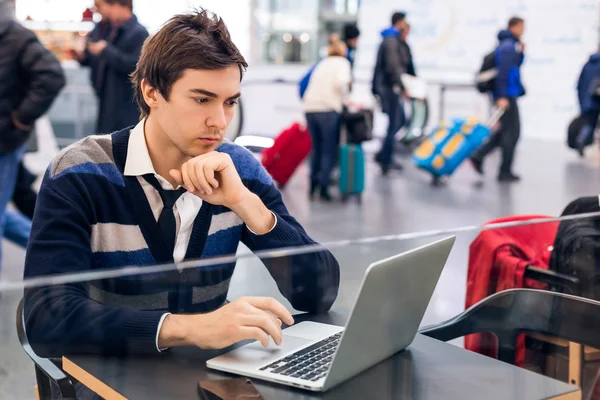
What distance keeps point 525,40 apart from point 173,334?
10885 millimetres

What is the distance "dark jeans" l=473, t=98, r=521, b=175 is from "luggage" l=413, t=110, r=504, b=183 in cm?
25

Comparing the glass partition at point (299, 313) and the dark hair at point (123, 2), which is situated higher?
the dark hair at point (123, 2)

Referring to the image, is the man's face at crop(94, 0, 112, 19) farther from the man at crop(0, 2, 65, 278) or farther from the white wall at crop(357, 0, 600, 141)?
the white wall at crop(357, 0, 600, 141)

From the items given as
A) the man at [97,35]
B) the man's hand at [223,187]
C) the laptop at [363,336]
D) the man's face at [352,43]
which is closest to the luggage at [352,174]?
the man's face at [352,43]

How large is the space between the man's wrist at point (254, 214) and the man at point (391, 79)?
6.36 metres

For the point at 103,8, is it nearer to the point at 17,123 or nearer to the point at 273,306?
the point at 17,123

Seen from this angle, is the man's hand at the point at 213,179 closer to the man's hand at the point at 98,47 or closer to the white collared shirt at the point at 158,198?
the white collared shirt at the point at 158,198

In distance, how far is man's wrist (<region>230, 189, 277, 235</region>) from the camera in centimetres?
165

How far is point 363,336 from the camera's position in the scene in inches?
47.4

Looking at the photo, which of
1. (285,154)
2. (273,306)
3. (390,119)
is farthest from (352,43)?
(273,306)

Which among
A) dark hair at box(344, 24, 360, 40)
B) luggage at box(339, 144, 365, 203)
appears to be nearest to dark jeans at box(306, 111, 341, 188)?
luggage at box(339, 144, 365, 203)

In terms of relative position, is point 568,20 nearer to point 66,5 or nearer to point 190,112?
point 66,5

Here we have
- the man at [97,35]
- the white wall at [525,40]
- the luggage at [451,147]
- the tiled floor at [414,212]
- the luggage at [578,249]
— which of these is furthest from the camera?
the white wall at [525,40]

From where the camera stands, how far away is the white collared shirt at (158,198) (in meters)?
1.60
